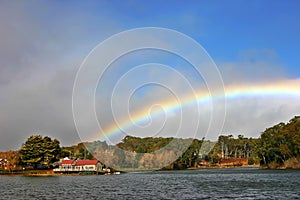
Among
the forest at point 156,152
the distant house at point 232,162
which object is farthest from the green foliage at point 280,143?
the distant house at point 232,162

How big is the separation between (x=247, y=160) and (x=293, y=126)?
66.7 m

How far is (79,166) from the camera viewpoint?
108500mm

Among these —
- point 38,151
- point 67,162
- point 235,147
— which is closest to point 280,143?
point 67,162

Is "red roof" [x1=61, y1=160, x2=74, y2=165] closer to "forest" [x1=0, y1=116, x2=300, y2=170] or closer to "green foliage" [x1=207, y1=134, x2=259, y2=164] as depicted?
"forest" [x1=0, y1=116, x2=300, y2=170]

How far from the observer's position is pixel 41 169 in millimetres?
108000

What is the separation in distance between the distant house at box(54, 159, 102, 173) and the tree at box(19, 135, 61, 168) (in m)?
3.71

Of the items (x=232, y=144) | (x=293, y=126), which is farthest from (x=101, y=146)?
(x=232, y=144)

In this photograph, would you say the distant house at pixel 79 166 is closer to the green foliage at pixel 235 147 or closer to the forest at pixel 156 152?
the forest at pixel 156 152

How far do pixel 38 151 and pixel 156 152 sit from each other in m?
43.6

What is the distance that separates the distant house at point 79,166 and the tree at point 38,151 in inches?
146

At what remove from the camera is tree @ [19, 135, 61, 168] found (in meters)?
104

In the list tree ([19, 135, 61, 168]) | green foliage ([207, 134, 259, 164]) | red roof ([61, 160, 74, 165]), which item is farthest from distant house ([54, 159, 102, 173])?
green foliage ([207, 134, 259, 164])

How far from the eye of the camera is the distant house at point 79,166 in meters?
107

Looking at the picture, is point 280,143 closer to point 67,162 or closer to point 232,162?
point 232,162
